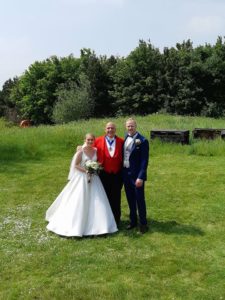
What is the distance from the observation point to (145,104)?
5416 centimetres

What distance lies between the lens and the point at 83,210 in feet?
26.6

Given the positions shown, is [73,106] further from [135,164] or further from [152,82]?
[135,164]

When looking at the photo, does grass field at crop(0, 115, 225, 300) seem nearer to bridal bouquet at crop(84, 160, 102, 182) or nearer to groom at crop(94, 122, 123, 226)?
groom at crop(94, 122, 123, 226)

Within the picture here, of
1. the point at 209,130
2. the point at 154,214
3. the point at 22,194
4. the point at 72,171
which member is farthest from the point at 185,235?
the point at 209,130

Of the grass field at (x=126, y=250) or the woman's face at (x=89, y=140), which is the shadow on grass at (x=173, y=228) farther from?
the woman's face at (x=89, y=140)

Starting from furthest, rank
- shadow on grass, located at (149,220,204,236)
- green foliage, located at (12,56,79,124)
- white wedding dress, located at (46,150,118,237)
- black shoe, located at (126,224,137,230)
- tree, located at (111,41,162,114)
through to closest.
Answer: green foliage, located at (12,56,79,124), tree, located at (111,41,162,114), black shoe, located at (126,224,137,230), shadow on grass, located at (149,220,204,236), white wedding dress, located at (46,150,118,237)

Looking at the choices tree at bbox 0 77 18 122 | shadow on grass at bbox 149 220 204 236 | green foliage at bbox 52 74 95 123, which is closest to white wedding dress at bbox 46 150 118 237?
shadow on grass at bbox 149 220 204 236

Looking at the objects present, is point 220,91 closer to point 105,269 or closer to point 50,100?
point 50,100

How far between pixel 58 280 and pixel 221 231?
3.62 meters

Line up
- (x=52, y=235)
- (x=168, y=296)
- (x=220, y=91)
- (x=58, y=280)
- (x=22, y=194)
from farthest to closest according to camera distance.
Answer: (x=220, y=91)
(x=22, y=194)
(x=52, y=235)
(x=58, y=280)
(x=168, y=296)

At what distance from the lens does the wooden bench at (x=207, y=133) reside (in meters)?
19.0

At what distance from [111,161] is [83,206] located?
3.27ft

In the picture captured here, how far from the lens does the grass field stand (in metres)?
5.95

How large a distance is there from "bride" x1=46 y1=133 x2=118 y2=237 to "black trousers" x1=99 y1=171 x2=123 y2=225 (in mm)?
165
